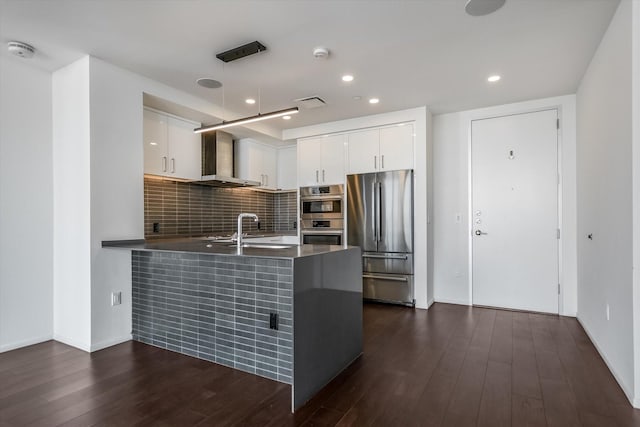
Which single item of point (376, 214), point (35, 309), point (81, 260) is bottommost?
point (35, 309)

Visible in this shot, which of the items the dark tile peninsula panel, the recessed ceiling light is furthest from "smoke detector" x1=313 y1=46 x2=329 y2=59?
the dark tile peninsula panel

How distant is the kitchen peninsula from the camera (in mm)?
Result: 2211

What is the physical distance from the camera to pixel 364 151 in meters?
4.77

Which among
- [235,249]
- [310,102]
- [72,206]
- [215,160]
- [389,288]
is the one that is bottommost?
[389,288]

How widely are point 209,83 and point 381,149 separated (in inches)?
92.2

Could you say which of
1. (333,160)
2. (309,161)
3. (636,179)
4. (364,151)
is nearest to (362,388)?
(636,179)

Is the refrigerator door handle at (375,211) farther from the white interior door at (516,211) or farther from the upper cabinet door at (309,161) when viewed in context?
the white interior door at (516,211)

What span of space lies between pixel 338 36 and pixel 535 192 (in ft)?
10.3

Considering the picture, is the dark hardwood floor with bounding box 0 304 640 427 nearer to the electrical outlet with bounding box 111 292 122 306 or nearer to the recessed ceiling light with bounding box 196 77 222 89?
the electrical outlet with bounding box 111 292 122 306

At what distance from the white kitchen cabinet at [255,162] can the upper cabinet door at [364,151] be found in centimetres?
149

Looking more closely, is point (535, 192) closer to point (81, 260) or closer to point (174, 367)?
point (174, 367)

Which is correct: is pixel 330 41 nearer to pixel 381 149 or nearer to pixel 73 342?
pixel 381 149

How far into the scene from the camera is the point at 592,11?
7.64ft

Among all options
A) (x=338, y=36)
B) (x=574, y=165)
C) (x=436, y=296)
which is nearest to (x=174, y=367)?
(x=338, y=36)
